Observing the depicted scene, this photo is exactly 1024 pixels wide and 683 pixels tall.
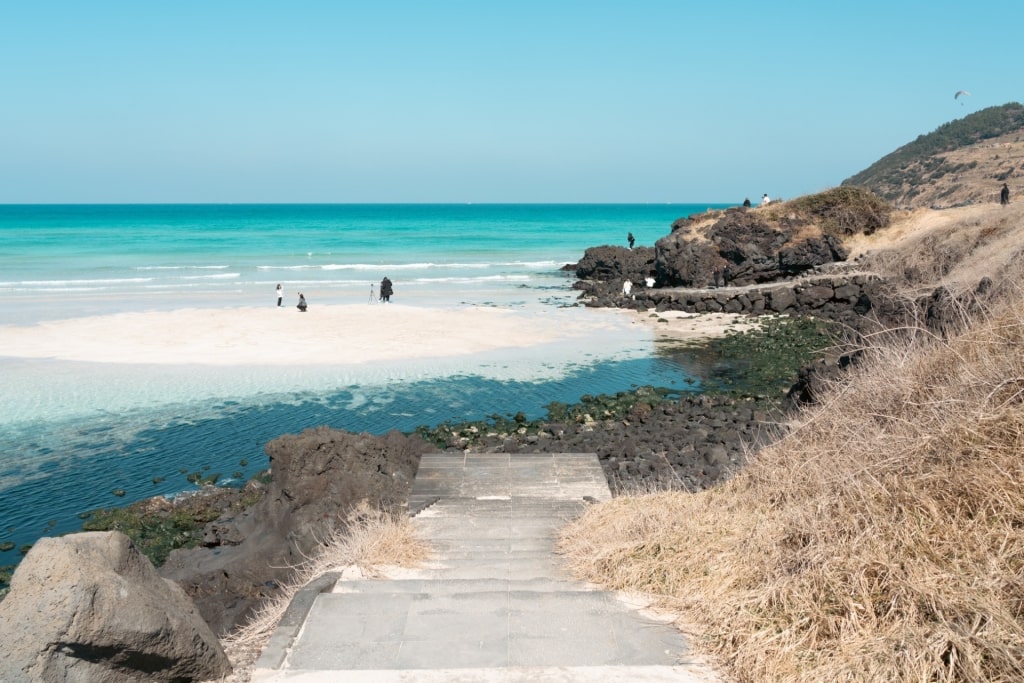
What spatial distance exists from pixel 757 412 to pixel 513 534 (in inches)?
453

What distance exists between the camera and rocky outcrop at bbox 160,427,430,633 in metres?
11.4

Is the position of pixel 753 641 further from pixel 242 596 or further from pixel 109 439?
pixel 109 439

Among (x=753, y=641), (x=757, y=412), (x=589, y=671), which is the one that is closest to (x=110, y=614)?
(x=589, y=671)

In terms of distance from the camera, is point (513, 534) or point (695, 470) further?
point (695, 470)


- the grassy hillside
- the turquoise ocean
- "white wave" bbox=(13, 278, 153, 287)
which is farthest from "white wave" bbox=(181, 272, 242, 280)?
the grassy hillside

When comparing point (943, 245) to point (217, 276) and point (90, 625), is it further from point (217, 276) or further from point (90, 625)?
point (217, 276)

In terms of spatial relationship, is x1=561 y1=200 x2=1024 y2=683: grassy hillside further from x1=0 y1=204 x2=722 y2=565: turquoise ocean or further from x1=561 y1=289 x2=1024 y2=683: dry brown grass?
x1=0 y1=204 x2=722 y2=565: turquoise ocean

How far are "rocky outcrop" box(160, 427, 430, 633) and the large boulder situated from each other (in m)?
5.43

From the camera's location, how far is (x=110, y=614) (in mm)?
5355

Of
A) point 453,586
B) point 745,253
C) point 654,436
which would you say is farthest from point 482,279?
point 453,586

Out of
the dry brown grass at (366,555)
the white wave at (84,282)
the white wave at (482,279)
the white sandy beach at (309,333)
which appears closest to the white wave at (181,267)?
the white wave at (84,282)

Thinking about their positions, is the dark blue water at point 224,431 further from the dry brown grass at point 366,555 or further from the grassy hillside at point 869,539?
the grassy hillside at point 869,539

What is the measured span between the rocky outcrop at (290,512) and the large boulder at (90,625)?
543 cm

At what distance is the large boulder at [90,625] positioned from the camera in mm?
5172
